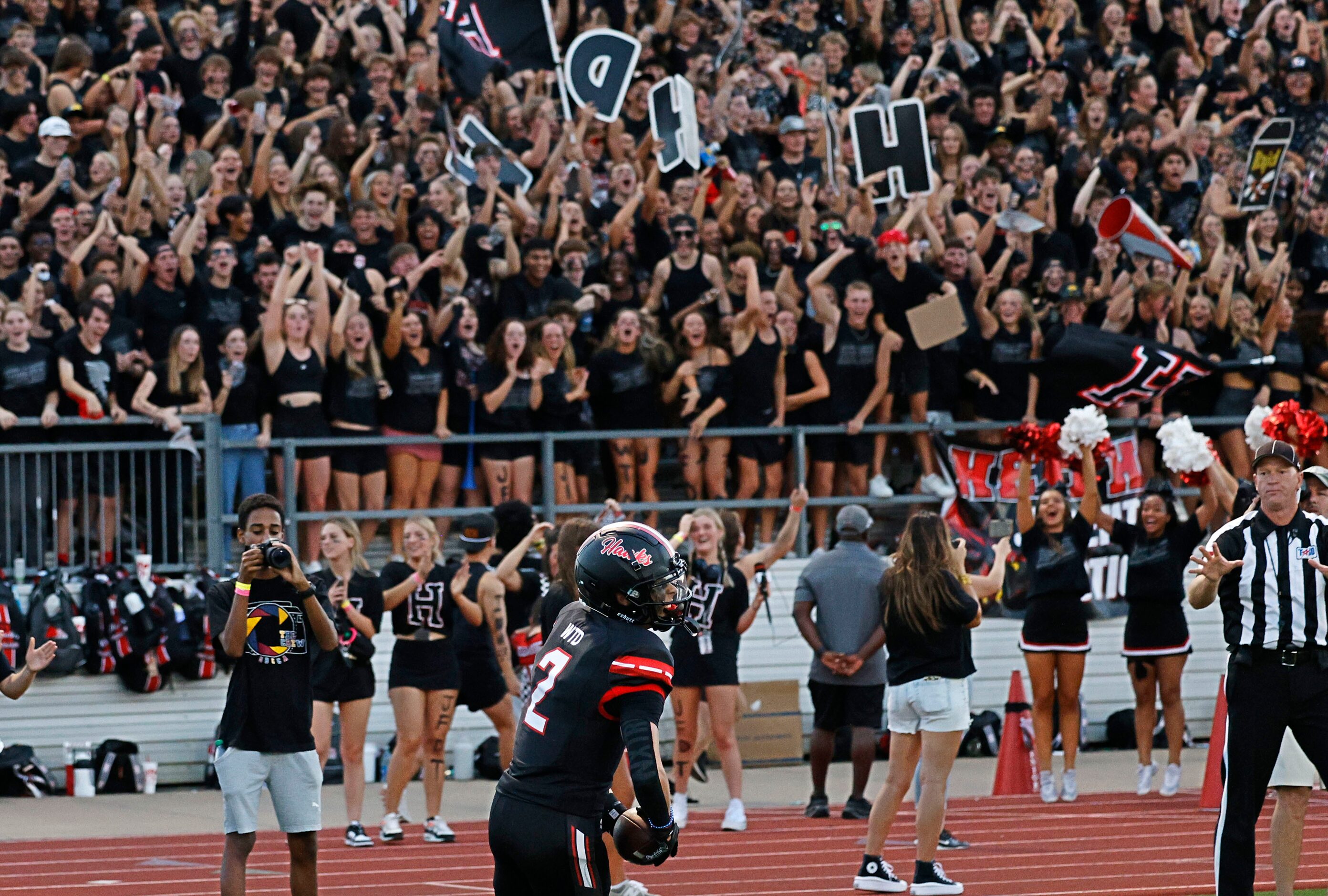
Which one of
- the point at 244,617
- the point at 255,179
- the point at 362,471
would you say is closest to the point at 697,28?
the point at 255,179

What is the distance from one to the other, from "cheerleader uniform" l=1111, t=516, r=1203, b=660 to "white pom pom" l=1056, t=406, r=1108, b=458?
2.77 ft

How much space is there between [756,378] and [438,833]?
212 inches

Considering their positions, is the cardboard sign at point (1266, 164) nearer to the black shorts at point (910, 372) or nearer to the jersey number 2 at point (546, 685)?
the black shorts at point (910, 372)

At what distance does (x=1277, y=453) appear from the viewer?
25.4 feet

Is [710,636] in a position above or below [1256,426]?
below

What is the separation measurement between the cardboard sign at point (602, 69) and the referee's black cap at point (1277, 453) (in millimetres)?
10042

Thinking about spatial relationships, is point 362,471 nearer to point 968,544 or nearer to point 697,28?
point 968,544

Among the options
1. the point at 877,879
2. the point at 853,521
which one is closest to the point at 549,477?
the point at 853,521

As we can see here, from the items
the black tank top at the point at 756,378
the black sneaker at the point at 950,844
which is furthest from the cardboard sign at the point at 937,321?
the black sneaker at the point at 950,844

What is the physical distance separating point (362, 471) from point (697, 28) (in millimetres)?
6576

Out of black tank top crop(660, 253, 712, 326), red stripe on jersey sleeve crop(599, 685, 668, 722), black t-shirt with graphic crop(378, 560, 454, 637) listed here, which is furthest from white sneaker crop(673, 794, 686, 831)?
red stripe on jersey sleeve crop(599, 685, 668, 722)

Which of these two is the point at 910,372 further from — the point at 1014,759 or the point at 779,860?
the point at 779,860

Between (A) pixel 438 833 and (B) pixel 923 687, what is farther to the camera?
(A) pixel 438 833

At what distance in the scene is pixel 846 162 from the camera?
62.3 feet
